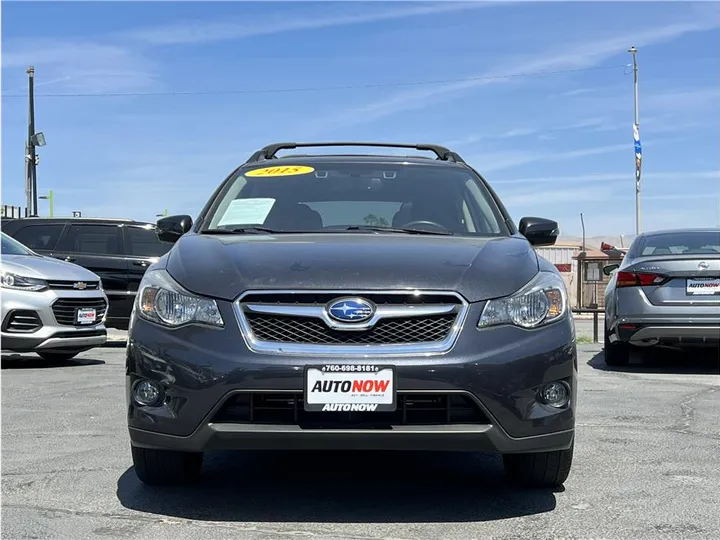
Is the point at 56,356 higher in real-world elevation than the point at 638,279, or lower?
lower

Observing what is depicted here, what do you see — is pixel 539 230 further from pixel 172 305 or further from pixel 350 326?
pixel 172 305

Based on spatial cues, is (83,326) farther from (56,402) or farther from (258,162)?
(258,162)

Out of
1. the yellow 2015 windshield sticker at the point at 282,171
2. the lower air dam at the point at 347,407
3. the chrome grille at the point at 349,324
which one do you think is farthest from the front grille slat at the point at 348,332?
the yellow 2015 windshield sticker at the point at 282,171

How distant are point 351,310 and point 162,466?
45.9 inches

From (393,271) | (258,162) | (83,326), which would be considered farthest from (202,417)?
(83,326)

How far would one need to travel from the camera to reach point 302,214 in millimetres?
5023

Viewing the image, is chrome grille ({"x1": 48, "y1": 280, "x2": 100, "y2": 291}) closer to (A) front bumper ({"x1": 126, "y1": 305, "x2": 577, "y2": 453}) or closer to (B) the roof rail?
(B) the roof rail

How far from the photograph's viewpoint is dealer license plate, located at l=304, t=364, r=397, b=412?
11.9ft

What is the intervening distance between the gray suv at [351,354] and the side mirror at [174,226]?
1.05 metres

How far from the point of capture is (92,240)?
13.2 meters

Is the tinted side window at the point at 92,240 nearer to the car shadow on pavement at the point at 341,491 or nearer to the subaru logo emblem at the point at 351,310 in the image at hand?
the car shadow on pavement at the point at 341,491

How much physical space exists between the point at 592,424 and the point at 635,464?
130cm

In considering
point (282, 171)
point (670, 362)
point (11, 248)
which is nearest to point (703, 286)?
point (670, 362)

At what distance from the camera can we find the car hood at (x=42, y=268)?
9875 mm
